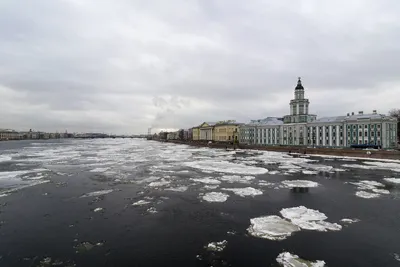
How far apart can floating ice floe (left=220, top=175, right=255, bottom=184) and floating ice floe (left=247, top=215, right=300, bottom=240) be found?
9.34m

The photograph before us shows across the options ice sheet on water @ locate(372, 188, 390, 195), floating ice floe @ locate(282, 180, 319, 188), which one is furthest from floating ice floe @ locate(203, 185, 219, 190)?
ice sheet on water @ locate(372, 188, 390, 195)

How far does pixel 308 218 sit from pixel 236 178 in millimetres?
10788

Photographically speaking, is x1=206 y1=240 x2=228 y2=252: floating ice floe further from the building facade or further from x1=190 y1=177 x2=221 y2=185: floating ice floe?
the building facade

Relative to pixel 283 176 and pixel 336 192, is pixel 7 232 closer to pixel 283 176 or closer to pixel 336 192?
pixel 336 192

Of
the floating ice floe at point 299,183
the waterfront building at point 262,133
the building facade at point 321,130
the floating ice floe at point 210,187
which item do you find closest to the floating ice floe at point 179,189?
the floating ice floe at point 210,187

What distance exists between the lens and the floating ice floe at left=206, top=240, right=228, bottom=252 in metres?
8.75

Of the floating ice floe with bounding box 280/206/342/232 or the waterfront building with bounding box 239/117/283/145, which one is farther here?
the waterfront building with bounding box 239/117/283/145

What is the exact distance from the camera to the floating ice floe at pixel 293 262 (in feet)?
25.2

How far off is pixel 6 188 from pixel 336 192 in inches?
852

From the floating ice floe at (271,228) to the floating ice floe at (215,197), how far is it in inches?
144

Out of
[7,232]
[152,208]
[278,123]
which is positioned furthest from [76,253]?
[278,123]

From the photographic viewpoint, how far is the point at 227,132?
111m

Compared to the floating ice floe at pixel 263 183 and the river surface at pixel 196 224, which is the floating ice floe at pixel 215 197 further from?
the floating ice floe at pixel 263 183

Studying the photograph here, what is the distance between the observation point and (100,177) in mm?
22625
